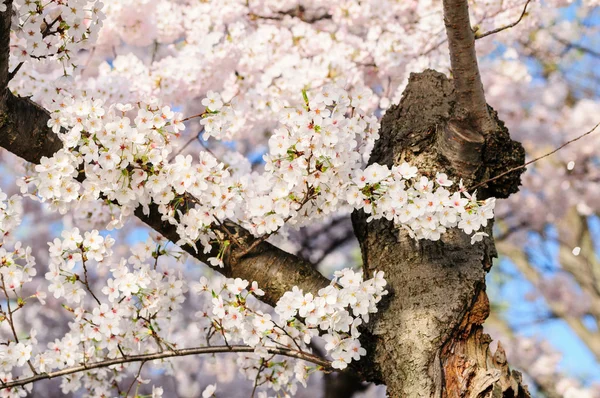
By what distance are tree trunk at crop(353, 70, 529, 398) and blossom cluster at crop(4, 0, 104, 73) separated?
4.12 ft

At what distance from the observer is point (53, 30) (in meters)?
2.57

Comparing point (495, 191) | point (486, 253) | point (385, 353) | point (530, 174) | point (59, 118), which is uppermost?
point (530, 174)

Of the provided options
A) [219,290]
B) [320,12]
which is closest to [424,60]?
[320,12]

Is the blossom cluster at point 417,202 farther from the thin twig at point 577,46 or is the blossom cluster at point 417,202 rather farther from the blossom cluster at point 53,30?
the thin twig at point 577,46

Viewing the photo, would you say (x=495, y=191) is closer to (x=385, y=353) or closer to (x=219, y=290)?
(x=385, y=353)

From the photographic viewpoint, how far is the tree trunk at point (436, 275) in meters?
2.30

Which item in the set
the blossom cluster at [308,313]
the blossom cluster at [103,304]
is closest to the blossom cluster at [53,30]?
the blossom cluster at [103,304]

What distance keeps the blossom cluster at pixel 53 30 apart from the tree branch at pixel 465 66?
4.31 ft

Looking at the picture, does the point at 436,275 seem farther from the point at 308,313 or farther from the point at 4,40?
the point at 4,40

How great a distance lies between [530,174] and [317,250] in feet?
12.4

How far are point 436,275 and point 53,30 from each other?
1756 millimetres

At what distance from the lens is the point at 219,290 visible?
8.39 feet

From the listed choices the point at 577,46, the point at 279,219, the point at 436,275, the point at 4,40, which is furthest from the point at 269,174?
the point at 577,46

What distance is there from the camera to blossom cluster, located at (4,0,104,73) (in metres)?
2.38
